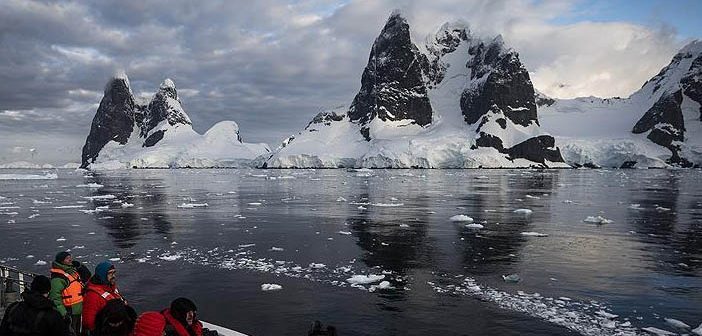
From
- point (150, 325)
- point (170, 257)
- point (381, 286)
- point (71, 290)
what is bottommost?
point (381, 286)

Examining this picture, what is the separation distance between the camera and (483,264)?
67.5 ft

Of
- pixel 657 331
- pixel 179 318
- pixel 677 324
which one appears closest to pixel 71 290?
pixel 179 318

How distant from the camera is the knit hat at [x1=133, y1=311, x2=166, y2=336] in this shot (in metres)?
6.55

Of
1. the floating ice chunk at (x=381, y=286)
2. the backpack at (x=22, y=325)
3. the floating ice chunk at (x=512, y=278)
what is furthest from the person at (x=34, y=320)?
the floating ice chunk at (x=512, y=278)

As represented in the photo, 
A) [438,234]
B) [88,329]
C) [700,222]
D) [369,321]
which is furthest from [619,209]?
[88,329]

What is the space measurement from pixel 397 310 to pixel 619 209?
34848 mm

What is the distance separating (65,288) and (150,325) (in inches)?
147

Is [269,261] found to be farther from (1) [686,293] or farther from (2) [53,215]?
(2) [53,215]

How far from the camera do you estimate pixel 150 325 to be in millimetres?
6586

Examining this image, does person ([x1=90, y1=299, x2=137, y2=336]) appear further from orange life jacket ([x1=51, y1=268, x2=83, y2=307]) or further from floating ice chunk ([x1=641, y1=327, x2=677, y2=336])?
floating ice chunk ([x1=641, y1=327, x2=677, y2=336])

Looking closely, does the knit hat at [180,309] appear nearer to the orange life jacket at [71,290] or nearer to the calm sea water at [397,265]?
the orange life jacket at [71,290]

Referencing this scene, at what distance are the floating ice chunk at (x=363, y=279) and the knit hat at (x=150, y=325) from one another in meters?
11.5

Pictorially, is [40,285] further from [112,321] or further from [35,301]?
[112,321]

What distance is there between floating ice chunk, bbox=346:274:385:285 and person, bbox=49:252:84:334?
32.2 feet
